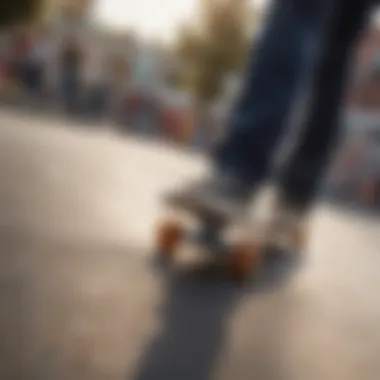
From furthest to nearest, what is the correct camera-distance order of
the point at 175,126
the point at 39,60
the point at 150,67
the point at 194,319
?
1. the point at 175,126
2. the point at 39,60
3. the point at 150,67
4. the point at 194,319

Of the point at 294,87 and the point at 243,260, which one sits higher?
the point at 294,87

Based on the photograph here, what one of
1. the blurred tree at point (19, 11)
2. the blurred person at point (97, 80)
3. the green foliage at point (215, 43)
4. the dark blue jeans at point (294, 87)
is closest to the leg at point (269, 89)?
the dark blue jeans at point (294, 87)

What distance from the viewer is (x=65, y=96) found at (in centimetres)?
147

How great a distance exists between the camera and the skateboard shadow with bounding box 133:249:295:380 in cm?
57

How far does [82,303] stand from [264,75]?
1.70 ft

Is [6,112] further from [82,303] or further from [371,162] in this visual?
[82,303]

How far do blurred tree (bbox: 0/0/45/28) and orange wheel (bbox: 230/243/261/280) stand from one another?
2.26 feet

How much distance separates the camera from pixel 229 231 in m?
1.06

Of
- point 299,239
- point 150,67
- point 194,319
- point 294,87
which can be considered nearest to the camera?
point 194,319

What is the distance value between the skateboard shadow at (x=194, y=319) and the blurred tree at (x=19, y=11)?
699mm

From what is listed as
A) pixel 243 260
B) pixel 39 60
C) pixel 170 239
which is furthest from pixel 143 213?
pixel 39 60

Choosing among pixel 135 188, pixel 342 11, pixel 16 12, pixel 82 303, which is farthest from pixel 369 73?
pixel 82 303

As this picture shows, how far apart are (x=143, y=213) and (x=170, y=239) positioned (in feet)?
0.68

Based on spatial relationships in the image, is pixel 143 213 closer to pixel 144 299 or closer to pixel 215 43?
pixel 215 43
